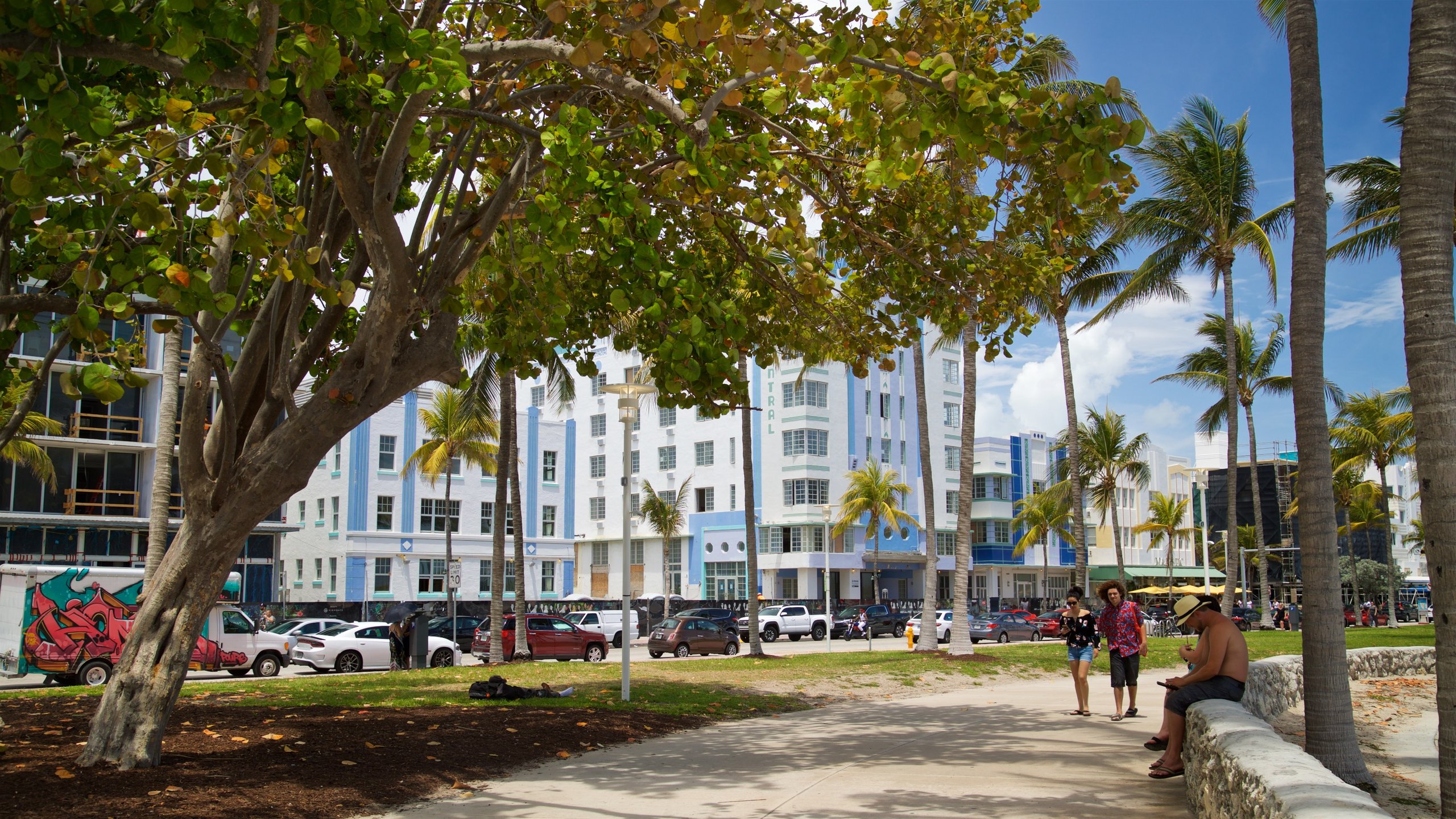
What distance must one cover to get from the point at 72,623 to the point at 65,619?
5.6 inches

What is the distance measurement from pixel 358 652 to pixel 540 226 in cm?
2232

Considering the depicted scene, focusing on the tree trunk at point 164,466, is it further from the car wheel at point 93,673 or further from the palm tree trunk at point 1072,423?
the palm tree trunk at point 1072,423

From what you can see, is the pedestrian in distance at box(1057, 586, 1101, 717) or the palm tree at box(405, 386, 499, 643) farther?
the palm tree at box(405, 386, 499, 643)

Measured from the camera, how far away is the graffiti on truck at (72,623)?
70.5 ft

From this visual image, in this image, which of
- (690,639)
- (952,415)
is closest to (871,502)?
(952,415)

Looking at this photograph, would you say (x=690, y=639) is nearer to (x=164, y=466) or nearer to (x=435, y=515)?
(x=164, y=466)

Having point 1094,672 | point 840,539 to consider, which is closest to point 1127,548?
point 840,539

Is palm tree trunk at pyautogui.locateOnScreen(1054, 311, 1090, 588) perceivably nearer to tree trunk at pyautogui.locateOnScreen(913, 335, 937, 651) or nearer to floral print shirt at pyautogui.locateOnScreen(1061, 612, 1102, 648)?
tree trunk at pyautogui.locateOnScreen(913, 335, 937, 651)

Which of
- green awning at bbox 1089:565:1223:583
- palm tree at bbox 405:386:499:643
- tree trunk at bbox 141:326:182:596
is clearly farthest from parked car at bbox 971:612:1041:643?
green awning at bbox 1089:565:1223:583

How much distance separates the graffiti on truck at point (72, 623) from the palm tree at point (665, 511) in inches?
1303

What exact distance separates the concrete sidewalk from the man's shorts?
64 centimetres

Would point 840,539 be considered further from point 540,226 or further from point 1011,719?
point 540,226

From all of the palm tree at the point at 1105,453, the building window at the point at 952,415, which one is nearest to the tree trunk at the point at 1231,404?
the palm tree at the point at 1105,453

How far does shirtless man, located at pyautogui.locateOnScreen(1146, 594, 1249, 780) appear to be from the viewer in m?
8.48
